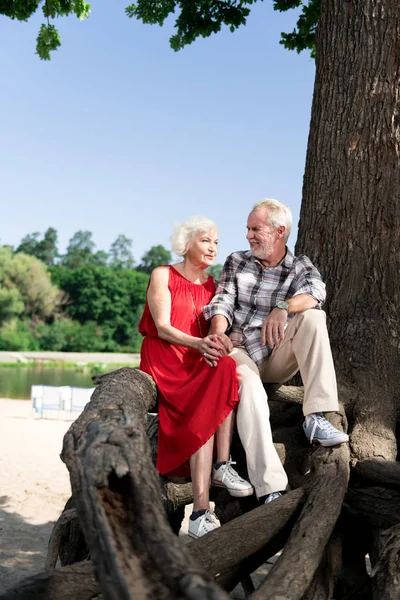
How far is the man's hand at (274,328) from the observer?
180 inches

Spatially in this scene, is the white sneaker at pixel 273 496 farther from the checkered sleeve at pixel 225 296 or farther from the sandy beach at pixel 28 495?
the sandy beach at pixel 28 495

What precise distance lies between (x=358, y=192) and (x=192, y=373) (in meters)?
1.96

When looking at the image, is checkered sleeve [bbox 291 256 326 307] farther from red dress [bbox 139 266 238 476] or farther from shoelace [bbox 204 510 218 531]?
shoelace [bbox 204 510 218 531]

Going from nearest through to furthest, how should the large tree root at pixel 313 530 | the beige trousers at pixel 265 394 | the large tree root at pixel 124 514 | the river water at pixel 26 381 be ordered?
the large tree root at pixel 124 514
the large tree root at pixel 313 530
the beige trousers at pixel 265 394
the river water at pixel 26 381

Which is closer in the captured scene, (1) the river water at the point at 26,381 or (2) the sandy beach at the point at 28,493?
(2) the sandy beach at the point at 28,493

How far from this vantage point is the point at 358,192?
5449 millimetres

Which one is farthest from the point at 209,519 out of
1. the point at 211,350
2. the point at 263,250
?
the point at 263,250

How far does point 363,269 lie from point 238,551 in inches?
98.7

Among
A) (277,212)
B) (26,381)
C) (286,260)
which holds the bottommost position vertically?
(26,381)

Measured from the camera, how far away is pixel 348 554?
14.6ft

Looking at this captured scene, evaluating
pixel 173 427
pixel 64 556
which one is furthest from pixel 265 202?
pixel 64 556

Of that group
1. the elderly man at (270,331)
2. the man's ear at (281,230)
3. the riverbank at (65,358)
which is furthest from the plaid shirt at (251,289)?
the riverbank at (65,358)

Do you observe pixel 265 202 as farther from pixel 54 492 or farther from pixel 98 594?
pixel 54 492

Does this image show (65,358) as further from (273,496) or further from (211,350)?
(273,496)
